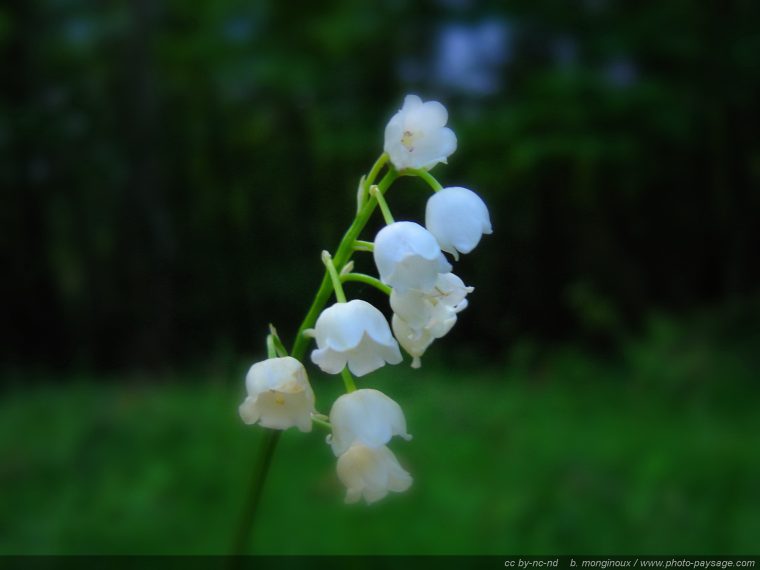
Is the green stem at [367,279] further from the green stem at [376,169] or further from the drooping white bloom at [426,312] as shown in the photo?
the green stem at [376,169]

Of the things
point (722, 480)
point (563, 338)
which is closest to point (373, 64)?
point (563, 338)

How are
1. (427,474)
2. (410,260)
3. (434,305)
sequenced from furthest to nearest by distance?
(427,474) < (434,305) < (410,260)

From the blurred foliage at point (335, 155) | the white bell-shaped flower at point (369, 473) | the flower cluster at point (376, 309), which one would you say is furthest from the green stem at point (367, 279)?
the blurred foliage at point (335, 155)

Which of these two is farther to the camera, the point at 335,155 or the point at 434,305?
the point at 335,155

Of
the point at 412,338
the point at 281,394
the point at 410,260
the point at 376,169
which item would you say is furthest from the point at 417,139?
the point at 281,394

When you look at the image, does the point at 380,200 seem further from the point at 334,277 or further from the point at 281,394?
the point at 281,394

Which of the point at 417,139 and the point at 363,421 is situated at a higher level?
the point at 417,139

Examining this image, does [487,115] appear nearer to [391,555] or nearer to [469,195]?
[391,555]
